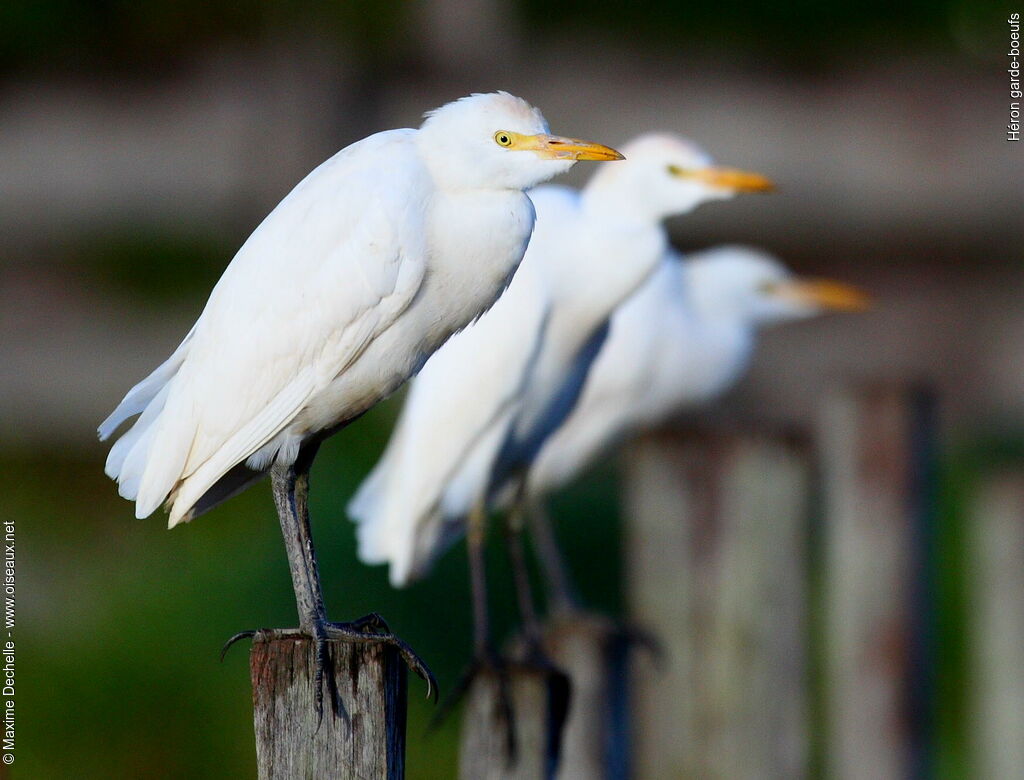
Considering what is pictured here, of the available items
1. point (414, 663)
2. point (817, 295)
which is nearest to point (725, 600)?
point (414, 663)

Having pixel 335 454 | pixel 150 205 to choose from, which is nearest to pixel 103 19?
pixel 150 205

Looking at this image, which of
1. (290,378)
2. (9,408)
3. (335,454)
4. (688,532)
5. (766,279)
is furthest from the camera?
(9,408)

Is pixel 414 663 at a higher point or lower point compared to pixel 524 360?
lower

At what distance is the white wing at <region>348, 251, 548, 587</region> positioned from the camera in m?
3.29

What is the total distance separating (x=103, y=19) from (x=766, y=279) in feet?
18.7

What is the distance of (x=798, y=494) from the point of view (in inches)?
143

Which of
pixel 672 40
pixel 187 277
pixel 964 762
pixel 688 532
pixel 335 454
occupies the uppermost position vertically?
pixel 672 40

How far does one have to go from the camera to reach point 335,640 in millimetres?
1939

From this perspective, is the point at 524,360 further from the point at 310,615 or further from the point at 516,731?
the point at 310,615

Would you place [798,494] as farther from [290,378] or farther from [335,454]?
[335,454]

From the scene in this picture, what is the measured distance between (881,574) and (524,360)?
50.2 inches

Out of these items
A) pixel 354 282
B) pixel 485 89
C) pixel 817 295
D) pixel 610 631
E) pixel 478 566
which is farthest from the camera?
pixel 485 89

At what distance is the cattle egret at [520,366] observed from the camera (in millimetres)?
3316

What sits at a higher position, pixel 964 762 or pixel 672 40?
pixel 672 40
